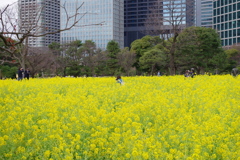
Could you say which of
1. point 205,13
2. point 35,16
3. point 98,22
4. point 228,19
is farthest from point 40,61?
point 205,13

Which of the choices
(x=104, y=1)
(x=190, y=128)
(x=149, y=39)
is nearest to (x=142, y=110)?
(x=190, y=128)

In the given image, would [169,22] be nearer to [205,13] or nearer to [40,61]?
[40,61]

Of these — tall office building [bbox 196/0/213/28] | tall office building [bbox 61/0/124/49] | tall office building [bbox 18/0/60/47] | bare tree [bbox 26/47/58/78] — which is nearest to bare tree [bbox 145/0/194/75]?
tall office building [bbox 18/0/60/47]

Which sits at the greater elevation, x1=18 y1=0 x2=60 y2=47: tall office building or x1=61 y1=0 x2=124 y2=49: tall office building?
x1=61 y1=0 x2=124 y2=49: tall office building

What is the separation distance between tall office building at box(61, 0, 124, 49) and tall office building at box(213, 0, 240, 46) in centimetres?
4139

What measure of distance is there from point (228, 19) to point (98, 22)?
5217 cm

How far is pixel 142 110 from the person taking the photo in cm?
793

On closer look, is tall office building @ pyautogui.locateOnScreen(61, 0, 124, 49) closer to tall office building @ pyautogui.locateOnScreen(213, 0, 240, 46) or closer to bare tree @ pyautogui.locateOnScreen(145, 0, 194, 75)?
tall office building @ pyautogui.locateOnScreen(213, 0, 240, 46)

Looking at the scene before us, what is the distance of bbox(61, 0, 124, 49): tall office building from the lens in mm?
109875

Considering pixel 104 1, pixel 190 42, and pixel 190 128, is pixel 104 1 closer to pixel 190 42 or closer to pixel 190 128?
pixel 190 42

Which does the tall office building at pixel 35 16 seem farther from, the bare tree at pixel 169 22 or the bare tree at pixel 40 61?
the bare tree at pixel 169 22

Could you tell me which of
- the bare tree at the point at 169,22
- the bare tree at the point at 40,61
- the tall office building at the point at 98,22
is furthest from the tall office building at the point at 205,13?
the bare tree at the point at 169,22

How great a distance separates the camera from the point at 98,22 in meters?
108

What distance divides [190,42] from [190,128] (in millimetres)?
36534
